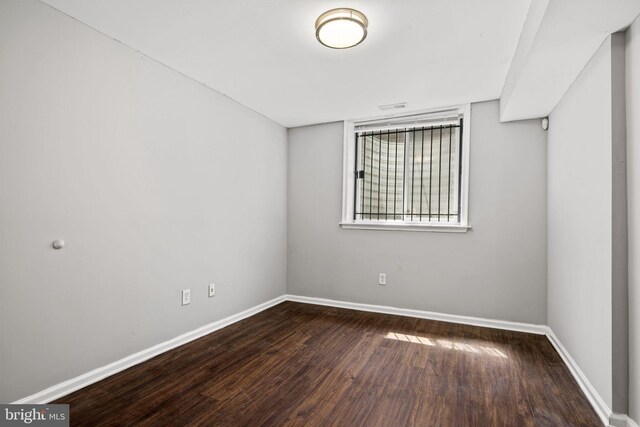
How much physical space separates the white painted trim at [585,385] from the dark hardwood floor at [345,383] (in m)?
0.04

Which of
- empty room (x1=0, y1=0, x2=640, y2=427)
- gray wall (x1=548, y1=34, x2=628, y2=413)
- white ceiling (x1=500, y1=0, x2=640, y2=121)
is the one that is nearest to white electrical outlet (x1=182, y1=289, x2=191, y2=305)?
empty room (x1=0, y1=0, x2=640, y2=427)

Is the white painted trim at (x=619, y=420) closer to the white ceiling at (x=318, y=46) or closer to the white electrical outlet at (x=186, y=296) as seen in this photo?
the white ceiling at (x=318, y=46)

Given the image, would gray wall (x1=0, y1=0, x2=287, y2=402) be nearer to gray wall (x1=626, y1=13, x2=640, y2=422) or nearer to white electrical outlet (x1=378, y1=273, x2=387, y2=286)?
white electrical outlet (x1=378, y1=273, x2=387, y2=286)

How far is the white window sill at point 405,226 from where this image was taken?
3.25 metres

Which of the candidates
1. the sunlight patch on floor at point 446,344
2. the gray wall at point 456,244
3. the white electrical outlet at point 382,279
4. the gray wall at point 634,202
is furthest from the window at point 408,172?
the gray wall at point 634,202

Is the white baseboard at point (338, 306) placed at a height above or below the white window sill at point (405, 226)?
below

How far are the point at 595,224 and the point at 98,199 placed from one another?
310 centimetres

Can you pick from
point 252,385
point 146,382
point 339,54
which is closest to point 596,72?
point 339,54

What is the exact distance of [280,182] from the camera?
157 inches

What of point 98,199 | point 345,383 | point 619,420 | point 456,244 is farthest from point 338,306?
point 98,199

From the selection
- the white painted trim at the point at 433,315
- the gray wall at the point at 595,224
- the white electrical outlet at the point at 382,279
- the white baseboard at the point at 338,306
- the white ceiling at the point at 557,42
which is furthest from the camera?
the white electrical outlet at the point at 382,279

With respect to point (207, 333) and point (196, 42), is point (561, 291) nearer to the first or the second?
point (207, 333)

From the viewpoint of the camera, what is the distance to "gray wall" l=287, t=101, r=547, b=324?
2.99 metres

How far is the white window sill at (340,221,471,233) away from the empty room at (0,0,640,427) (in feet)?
0.10
